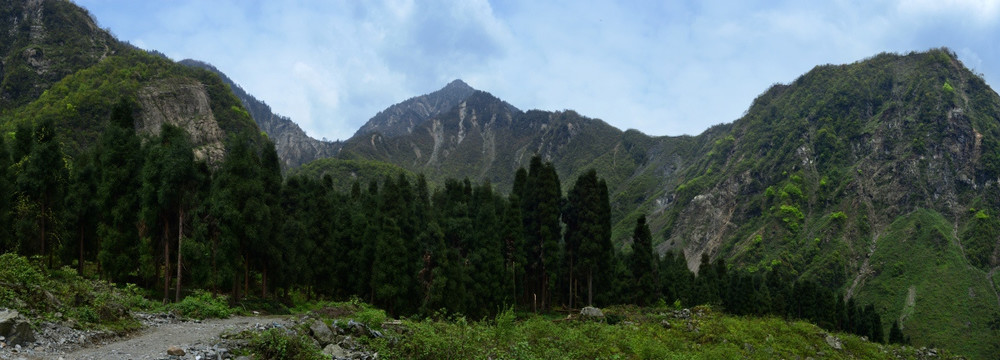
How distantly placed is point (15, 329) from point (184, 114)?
371ft

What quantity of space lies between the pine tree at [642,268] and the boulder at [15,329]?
48.5 metres

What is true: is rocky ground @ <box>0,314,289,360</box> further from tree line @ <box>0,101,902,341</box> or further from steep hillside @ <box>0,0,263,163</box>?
steep hillside @ <box>0,0,263,163</box>

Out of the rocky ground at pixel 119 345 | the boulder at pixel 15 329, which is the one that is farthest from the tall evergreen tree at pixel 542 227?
the boulder at pixel 15 329

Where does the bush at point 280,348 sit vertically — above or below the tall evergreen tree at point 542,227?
below

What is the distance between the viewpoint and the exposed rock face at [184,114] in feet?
331

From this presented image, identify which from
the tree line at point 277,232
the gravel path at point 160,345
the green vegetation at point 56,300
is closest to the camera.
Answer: the gravel path at point 160,345

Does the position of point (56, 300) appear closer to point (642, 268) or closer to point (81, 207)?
point (81, 207)

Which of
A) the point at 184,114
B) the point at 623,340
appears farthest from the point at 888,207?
the point at 184,114

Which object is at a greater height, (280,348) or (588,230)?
(588,230)

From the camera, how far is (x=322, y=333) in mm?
15984

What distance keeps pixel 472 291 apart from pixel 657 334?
15.2 m

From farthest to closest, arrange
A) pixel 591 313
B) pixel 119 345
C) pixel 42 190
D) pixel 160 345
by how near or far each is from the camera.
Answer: pixel 591 313 → pixel 42 190 → pixel 160 345 → pixel 119 345

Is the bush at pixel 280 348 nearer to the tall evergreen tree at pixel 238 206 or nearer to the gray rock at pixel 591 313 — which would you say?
the tall evergreen tree at pixel 238 206

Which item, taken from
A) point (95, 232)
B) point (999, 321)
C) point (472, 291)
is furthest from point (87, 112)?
point (999, 321)
